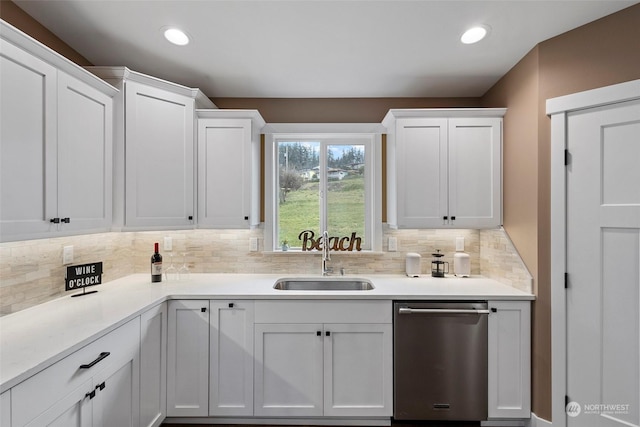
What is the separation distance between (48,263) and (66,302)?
0.26 meters

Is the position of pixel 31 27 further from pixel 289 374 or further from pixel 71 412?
Result: pixel 289 374

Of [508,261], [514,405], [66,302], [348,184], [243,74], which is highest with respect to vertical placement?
[243,74]

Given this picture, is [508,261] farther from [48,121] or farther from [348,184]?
[48,121]

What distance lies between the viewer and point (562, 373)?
1856 millimetres

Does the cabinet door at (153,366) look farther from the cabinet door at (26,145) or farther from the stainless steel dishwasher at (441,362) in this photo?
the stainless steel dishwasher at (441,362)

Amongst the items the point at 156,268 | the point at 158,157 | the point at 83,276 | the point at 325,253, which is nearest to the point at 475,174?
the point at 325,253

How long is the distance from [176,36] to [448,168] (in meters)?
2.10

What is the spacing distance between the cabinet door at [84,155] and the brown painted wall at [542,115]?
9.02ft

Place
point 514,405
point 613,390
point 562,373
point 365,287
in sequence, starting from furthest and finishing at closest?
point 365,287 → point 514,405 → point 562,373 → point 613,390

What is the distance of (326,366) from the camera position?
2.01 meters

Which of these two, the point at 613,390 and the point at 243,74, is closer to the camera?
the point at 613,390

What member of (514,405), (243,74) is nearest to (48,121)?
(243,74)

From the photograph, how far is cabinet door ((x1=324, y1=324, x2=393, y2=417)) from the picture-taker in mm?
2006

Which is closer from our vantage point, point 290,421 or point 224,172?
point 290,421
